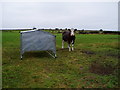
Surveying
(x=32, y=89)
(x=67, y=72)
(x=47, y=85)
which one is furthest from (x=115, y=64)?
(x=32, y=89)

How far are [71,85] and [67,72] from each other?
1879 mm

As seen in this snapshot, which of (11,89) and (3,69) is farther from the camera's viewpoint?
(3,69)

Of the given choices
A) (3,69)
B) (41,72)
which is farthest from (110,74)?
(3,69)

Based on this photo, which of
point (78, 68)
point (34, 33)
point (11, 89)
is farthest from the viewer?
point (34, 33)

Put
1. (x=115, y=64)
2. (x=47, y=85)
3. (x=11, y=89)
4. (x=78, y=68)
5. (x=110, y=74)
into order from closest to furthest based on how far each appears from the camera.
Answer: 1. (x=11, y=89)
2. (x=47, y=85)
3. (x=110, y=74)
4. (x=78, y=68)
5. (x=115, y=64)

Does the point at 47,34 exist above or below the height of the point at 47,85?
above

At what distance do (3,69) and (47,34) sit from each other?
4.30 m

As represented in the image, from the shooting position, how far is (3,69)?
937 cm

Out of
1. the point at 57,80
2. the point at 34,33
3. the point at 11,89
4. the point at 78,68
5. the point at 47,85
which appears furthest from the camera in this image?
the point at 34,33

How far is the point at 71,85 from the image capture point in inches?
283

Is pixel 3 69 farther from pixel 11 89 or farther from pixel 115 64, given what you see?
pixel 115 64

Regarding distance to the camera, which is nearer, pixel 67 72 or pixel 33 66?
pixel 67 72

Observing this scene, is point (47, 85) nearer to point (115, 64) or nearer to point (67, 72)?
point (67, 72)

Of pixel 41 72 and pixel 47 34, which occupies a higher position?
pixel 47 34
